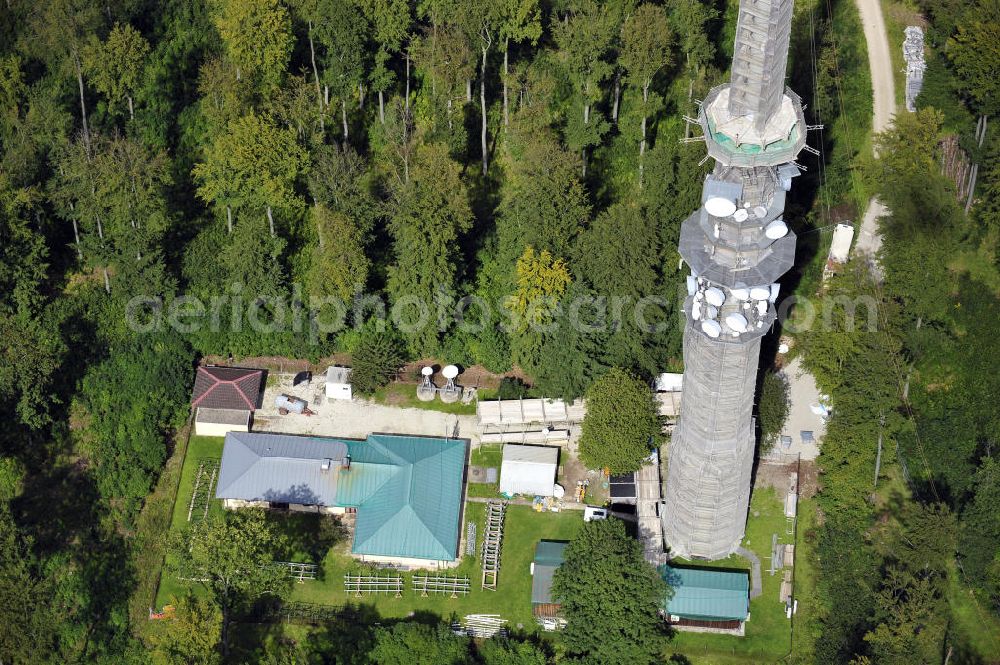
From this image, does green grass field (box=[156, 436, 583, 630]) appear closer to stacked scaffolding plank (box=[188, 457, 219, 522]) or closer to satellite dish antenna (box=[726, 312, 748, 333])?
stacked scaffolding plank (box=[188, 457, 219, 522])

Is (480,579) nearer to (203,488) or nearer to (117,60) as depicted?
(203,488)

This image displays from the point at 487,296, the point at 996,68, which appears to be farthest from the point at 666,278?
the point at 996,68

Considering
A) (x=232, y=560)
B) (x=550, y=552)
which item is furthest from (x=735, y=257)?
(x=232, y=560)

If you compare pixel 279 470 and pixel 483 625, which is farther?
pixel 279 470

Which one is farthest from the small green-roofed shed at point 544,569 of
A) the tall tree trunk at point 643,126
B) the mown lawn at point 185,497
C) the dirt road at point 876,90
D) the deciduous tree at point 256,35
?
the deciduous tree at point 256,35

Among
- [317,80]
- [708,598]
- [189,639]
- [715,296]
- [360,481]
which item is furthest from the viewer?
[317,80]

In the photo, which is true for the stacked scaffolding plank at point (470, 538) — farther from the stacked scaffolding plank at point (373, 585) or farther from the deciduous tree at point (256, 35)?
the deciduous tree at point (256, 35)
